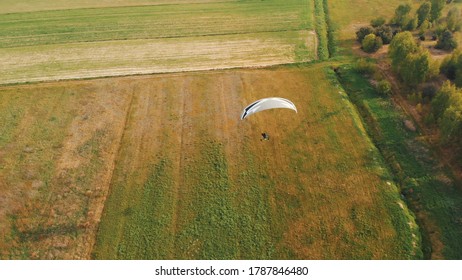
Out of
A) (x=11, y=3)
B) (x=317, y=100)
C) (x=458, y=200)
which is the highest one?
(x=11, y=3)

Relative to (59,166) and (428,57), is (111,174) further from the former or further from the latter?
(428,57)

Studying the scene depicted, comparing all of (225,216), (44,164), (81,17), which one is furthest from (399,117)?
(81,17)

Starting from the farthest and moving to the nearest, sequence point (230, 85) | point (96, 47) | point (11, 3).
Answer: point (11, 3), point (96, 47), point (230, 85)

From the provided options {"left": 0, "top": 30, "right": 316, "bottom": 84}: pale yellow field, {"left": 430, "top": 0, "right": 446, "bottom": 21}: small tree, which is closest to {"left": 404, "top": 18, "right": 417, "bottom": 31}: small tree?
{"left": 430, "top": 0, "right": 446, "bottom": 21}: small tree

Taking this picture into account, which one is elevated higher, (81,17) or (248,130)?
(81,17)

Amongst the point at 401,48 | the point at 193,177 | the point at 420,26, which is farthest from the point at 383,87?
the point at 193,177

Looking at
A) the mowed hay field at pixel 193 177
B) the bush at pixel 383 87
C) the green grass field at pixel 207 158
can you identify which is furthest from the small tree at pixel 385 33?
the mowed hay field at pixel 193 177

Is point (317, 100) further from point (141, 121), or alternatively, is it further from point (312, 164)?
point (141, 121)

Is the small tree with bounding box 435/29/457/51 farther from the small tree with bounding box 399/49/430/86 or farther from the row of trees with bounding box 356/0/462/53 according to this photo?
the small tree with bounding box 399/49/430/86
